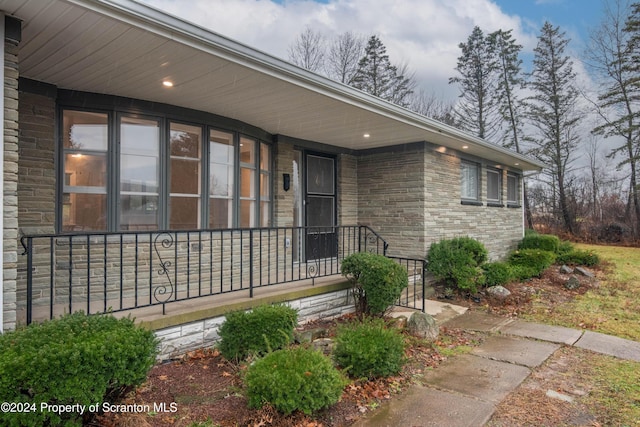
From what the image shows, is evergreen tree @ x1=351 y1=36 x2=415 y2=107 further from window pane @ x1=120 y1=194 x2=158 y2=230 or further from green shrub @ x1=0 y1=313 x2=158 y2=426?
green shrub @ x1=0 y1=313 x2=158 y2=426

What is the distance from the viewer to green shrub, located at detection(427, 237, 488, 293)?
6559 millimetres

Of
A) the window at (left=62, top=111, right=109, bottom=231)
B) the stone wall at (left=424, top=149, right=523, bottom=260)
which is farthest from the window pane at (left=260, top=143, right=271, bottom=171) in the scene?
the stone wall at (left=424, top=149, right=523, bottom=260)

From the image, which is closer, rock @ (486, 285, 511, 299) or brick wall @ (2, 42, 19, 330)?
brick wall @ (2, 42, 19, 330)

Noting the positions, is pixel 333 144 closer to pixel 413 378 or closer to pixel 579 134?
pixel 413 378

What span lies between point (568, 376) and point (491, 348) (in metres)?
0.85

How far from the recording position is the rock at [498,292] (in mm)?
6559

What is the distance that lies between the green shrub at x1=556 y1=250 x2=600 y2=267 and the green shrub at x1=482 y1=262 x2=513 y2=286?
4.44 metres

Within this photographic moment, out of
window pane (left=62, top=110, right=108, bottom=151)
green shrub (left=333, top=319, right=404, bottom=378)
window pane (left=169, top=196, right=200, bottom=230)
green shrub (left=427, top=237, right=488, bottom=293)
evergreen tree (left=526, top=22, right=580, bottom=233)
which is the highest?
evergreen tree (left=526, top=22, right=580, bottom=233)

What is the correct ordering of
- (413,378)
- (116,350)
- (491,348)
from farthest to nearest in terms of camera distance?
(491,348)
(413,378)
(116,350)

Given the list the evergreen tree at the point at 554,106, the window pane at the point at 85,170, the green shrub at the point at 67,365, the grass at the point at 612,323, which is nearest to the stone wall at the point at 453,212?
the grass at the point at 612,323

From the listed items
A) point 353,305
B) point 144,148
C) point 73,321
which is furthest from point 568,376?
point 144,148

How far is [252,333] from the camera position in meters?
3.29

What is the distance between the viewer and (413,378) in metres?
Result: 3.41

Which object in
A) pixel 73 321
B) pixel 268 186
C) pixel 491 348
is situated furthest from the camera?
pixel 268 186
